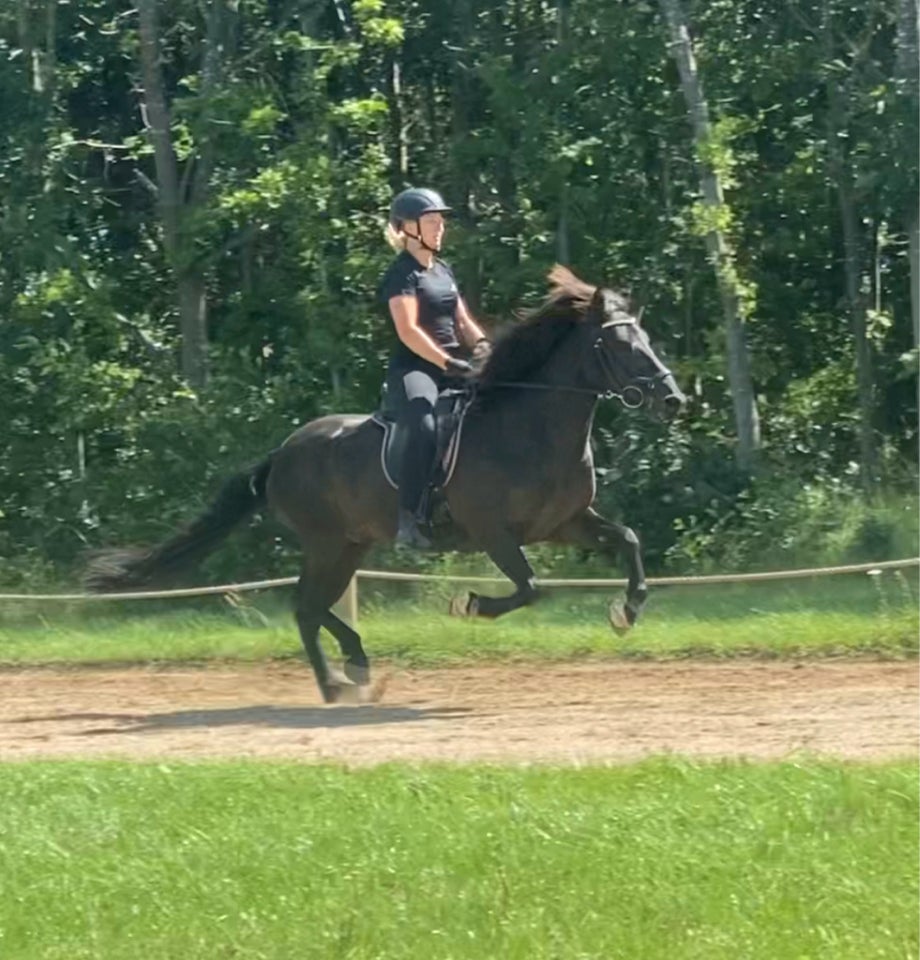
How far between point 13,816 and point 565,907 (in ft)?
8.72

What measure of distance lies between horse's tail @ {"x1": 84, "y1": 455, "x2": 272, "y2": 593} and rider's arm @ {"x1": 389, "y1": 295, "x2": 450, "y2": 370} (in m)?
2.43

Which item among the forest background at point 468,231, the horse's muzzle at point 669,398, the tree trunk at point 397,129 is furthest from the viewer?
the tree trunk at point 397,129

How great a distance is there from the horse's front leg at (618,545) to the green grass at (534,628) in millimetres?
1944

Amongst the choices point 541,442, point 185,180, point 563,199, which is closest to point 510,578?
point 541,442

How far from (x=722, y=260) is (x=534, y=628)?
7.52 m

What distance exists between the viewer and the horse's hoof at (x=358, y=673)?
13.6 m

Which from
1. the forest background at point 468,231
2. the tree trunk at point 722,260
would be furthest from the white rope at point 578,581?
the tree trunk at point 722,260

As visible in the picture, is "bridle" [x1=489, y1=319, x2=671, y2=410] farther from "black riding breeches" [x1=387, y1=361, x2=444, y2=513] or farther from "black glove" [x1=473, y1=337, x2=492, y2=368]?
"black riding breeches" [x1=387, y1=361, x2=444, y2=513]

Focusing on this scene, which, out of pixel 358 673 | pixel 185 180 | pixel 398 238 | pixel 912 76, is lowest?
pixel 358 673

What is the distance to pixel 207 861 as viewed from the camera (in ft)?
27.2

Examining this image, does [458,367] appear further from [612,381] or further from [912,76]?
[912,76]

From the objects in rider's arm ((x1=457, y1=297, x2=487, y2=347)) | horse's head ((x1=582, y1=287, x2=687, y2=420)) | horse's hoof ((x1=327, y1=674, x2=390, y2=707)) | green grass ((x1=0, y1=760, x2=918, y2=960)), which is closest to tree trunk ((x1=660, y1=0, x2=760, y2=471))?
rider's arm ((x1=457, y1=297, x2=487, y2=347))

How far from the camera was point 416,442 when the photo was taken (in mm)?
12688

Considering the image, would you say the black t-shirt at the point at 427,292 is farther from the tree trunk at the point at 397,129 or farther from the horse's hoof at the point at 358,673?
the tree trunk at the point at 397,129
